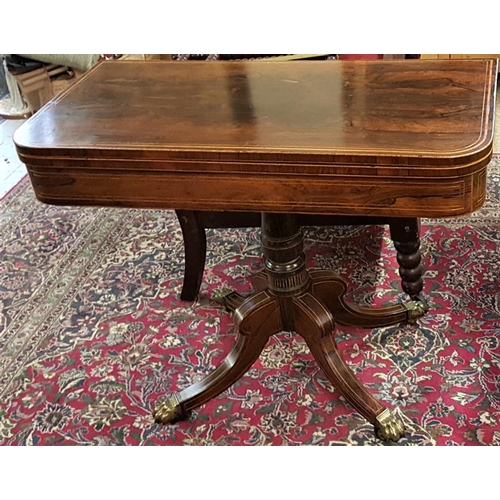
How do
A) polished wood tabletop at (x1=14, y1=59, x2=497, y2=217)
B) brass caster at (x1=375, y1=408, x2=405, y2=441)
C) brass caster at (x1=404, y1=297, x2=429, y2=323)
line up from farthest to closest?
brass caster at (x1=404, y1=297, x2=429, y2=323), brass caster at (x1=375, y1=408, x2=405, y2=441), polished wood tabletop at (x1=14, y1=59, x2=497, y2=217)

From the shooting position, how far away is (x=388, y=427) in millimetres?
1221

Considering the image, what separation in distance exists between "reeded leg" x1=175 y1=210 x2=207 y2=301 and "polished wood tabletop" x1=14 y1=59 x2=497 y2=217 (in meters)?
0.44

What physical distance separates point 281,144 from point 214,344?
2.44 ft

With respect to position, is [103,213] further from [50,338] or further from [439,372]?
[439,372]

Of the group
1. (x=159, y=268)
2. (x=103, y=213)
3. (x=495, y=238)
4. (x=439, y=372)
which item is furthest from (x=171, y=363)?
(x=495, y=238)

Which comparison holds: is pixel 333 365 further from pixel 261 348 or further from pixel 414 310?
pixel 414 310

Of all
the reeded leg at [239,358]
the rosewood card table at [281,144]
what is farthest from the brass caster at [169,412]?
the rosewood card table at [281,144]

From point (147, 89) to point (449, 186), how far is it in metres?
0.59

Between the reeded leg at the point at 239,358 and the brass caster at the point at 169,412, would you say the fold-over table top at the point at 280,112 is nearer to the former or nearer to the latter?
the reeded leg at the point at 239,358

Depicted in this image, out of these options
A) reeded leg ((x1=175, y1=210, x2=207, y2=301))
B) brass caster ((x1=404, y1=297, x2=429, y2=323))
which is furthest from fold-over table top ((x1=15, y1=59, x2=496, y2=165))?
brass caster ((x1=404, y1=297, x2=429, y2=323))

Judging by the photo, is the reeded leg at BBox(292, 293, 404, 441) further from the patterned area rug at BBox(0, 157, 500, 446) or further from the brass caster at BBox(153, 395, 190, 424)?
the brass caster at BBox(153, 395, 190, 424)

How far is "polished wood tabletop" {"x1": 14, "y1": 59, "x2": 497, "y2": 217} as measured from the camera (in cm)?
86

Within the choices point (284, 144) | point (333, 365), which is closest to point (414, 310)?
point (333, 365)

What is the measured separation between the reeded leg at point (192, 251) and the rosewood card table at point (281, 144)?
343 mm
